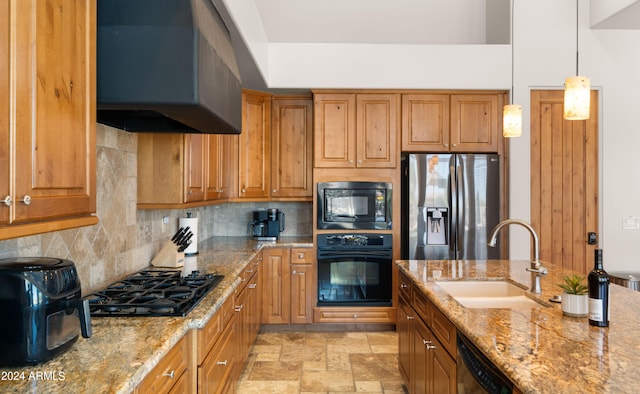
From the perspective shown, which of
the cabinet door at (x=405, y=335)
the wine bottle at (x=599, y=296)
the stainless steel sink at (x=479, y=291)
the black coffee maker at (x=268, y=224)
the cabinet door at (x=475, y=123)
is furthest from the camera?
the black coffee maker at (x=268, y=224)

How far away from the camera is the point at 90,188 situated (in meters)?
1.38

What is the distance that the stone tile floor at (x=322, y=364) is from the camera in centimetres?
292

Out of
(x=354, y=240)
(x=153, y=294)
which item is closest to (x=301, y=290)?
(x=354, y=240)

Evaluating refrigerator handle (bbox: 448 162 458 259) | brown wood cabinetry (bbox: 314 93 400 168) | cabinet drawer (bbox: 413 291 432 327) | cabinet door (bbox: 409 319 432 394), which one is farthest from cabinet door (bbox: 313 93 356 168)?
cabinet door (bbox: 409 319 432 394)

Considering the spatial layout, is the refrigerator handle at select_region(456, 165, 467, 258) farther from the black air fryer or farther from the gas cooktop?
the black air fryer

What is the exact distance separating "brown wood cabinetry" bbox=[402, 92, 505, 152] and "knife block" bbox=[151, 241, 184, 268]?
233 centimetres

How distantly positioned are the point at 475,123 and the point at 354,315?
7.30ft

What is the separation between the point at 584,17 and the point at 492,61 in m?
0.94

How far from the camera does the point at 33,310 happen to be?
3.73 feet

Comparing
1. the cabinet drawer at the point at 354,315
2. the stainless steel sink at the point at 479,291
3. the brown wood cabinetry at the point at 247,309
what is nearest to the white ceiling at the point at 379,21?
the brown wood cabinetry at the point at 247,309

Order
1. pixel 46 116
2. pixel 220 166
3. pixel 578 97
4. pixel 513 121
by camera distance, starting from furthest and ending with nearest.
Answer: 1. pixel 220 166
2. pixel 513 121
3. pixel 578 97
4. pixel 46 116

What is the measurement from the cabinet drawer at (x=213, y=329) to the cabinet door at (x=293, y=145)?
203 centimetres

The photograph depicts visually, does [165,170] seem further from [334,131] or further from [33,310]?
[334,131]

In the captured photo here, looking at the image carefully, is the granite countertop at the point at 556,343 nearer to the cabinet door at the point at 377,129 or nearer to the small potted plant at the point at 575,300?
the small potted plant at the point at 575,300
